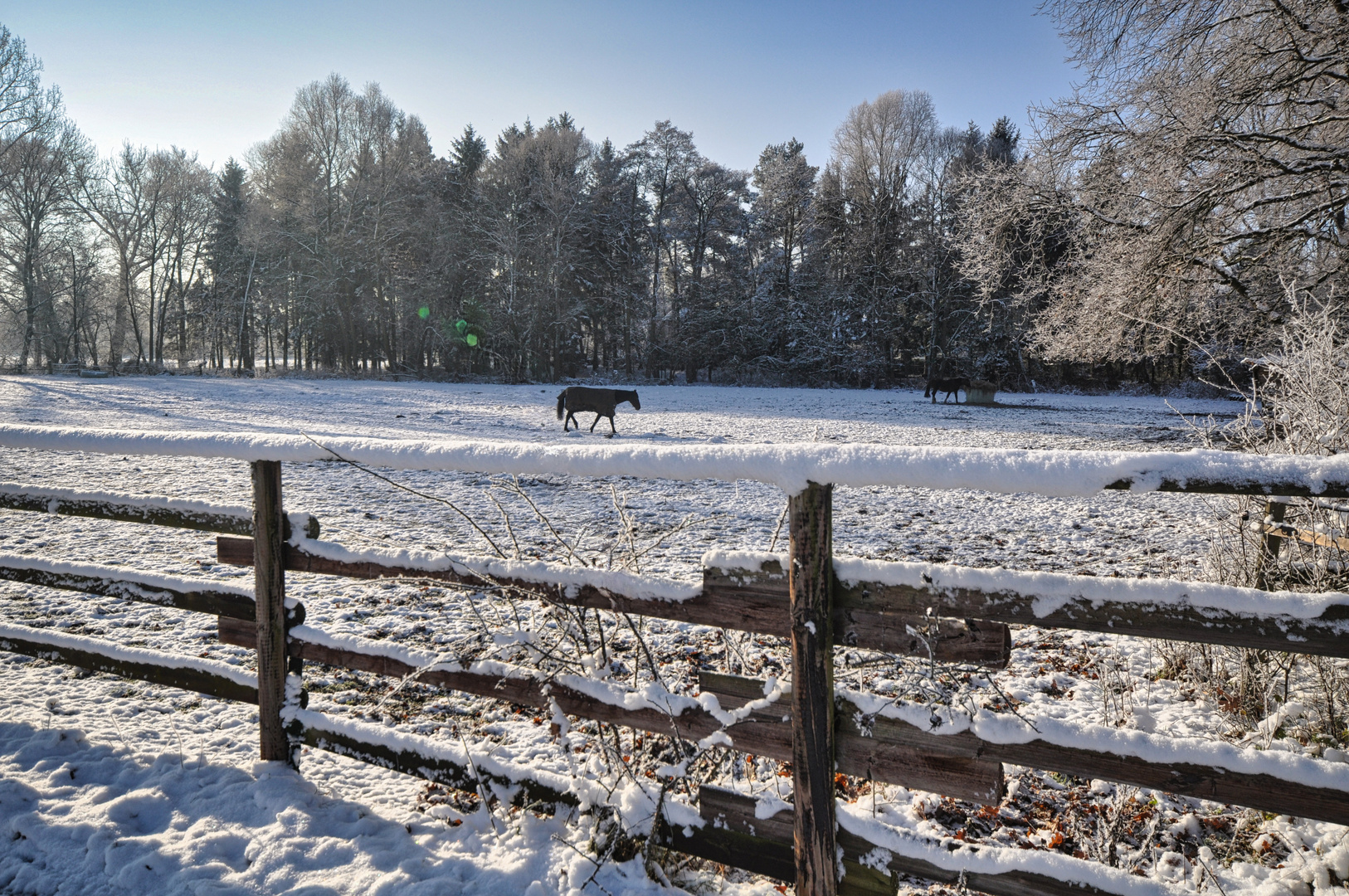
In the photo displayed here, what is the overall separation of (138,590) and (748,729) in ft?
9.34

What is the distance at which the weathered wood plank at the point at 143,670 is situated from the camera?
296 cm

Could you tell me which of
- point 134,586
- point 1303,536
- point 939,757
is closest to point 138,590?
point 134,586

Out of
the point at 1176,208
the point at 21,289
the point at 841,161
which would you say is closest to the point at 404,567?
the point at 1176,208

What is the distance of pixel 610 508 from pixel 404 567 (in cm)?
576

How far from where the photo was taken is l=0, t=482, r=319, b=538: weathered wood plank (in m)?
2.79

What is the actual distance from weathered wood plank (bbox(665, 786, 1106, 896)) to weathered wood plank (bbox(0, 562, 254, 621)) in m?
2.07

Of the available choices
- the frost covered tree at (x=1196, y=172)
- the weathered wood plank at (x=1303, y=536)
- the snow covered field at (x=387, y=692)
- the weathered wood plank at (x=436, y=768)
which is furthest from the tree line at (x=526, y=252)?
the weathered wood plank at (x=436, y=768)

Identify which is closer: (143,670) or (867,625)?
(867,625)

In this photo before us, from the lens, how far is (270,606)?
2.73 meters

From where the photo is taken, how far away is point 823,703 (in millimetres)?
1881

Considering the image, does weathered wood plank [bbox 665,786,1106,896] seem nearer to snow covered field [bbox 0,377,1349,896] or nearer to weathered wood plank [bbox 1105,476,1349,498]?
snow covered field [bbox 0,377,1349,896]

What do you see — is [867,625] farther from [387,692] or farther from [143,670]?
[143,670]

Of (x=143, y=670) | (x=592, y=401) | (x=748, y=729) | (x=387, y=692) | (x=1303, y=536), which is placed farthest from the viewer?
(x=592, y=401)

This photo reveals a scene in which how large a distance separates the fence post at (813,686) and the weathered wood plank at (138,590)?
232 cm
